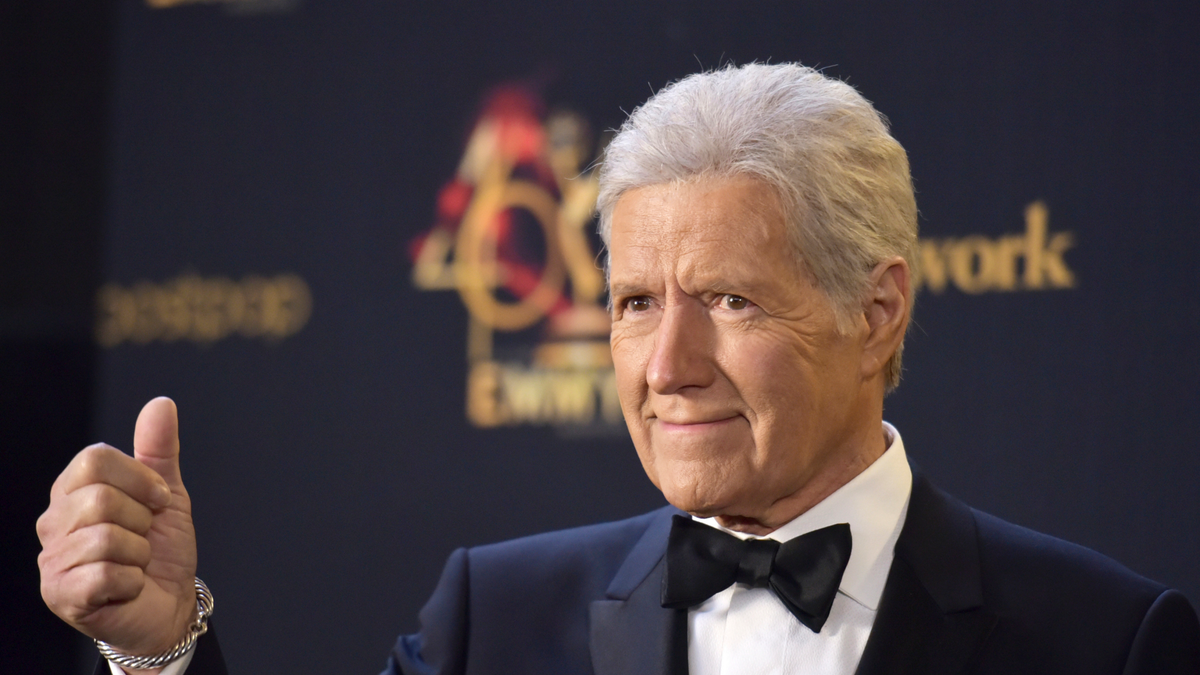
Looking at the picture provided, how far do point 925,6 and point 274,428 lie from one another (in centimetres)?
197

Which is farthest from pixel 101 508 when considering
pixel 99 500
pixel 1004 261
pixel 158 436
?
pixel 1004 261

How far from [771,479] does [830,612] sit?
191mm

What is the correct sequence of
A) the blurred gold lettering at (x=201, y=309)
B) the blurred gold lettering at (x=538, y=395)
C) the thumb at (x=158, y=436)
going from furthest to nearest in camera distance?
1. the blurred gold lettering at (x=201, y=309)
2. the blurred gold lettering at (x=538, y=395)
3. the thumb at (x=158, y=436)

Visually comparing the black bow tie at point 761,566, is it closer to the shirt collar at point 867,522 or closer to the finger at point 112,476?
the shirt collar at point 867,522

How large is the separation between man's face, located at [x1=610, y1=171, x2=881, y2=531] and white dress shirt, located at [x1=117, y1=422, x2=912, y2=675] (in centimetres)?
10

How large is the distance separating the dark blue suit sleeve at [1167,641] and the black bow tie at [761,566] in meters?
0.36

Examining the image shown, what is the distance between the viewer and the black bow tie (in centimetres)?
146

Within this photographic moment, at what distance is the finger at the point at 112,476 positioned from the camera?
4.33ft

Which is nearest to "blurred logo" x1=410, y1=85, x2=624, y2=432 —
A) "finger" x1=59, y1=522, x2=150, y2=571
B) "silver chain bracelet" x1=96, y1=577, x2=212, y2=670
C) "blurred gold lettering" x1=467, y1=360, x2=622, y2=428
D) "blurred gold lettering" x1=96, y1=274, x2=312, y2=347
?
"blurred gold lettering" x1=467, y1=360, x2=622, y2=428

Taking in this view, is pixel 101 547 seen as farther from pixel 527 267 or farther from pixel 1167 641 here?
pixel 527 267

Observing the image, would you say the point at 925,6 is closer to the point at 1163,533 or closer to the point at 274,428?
the point at 1163,533

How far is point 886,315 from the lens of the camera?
158 cm

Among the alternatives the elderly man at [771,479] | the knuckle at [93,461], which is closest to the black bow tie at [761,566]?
the elderly man at [771,479]

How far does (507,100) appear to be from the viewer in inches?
117
